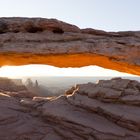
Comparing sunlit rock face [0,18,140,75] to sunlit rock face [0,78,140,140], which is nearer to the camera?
sunlit rock face [0,78,140,140]

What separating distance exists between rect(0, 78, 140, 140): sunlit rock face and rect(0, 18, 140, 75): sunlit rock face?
148 centimetres

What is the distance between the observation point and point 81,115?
51.3ft

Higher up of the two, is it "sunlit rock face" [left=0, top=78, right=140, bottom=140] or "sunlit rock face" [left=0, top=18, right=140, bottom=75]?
"sunlit rock face" [left=0, top=18, right=140, bottom=75]

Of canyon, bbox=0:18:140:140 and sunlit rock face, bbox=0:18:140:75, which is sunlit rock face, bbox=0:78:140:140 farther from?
sunlit rock face, bbox=0:18:140:75

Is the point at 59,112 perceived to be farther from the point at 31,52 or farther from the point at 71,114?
the point at 31,52

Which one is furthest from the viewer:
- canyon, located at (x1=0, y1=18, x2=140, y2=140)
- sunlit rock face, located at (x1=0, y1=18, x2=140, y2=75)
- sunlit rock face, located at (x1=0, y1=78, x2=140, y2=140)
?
sunlit rock face, located at (x1=0, y1=18, x2=140, y2=75)

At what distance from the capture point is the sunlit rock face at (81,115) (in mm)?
14625

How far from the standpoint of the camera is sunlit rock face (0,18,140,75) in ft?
55.8

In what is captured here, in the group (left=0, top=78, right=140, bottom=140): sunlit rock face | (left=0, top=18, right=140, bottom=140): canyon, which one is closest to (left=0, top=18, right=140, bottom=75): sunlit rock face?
(left=0, top=18, right=140, bottom=140): canyon

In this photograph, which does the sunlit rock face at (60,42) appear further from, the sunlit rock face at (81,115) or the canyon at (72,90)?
the sunlit rock face at (81,115)

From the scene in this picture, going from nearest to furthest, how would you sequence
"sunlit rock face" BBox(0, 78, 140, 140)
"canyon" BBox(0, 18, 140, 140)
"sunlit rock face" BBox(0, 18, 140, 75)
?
"sunlit rock face" BBox(0, 78, 140, 140)
"canyon" BBox(0, 18, 140, 140)
"sunlit rock face" BBox(0, 18, 140, 75)

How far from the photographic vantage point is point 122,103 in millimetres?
16203

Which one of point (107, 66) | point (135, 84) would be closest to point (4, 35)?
point (107, 66)

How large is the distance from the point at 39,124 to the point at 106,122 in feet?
9.81
